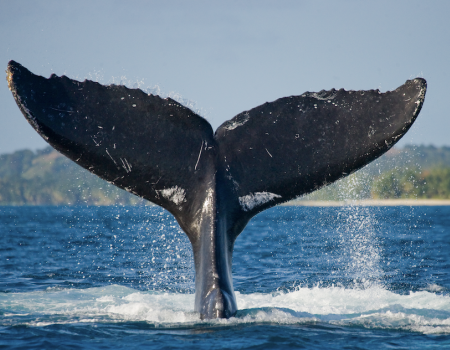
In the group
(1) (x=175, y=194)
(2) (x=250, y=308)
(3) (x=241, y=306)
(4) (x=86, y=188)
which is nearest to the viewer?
(1) (x=175, y=194)

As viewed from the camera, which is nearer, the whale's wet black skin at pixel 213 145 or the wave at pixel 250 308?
the whale's wet black skin at pixel 213 145

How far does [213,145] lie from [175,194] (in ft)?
2.13

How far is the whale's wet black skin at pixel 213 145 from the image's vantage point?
588 cm

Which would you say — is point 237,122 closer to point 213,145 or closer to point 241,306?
point 213,145

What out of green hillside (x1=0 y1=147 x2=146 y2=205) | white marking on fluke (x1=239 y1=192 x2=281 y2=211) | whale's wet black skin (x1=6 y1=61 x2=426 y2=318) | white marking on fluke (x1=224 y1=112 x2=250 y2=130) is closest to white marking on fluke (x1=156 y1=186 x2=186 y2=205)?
whale's wet black skin (x1=6 y1=61 x2=426 y2=318)

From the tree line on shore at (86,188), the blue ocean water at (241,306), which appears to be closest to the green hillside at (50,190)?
the tree line on shore at (86,188)

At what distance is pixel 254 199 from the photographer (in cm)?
645

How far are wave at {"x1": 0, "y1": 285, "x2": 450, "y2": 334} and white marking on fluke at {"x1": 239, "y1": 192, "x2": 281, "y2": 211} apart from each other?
47.2 inches

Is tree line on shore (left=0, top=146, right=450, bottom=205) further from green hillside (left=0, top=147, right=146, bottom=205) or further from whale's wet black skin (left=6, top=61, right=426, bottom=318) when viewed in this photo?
whale's wet black skin (left=6, top=61, right=426, bottom=318)

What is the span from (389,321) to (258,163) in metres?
2.42

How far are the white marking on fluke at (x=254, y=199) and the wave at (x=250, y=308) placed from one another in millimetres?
1199

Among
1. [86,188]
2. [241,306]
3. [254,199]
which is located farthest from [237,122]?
[86,188]

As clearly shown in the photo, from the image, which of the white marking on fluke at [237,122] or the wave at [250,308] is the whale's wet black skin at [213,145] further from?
the wave at [250,308]

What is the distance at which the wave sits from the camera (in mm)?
6867
